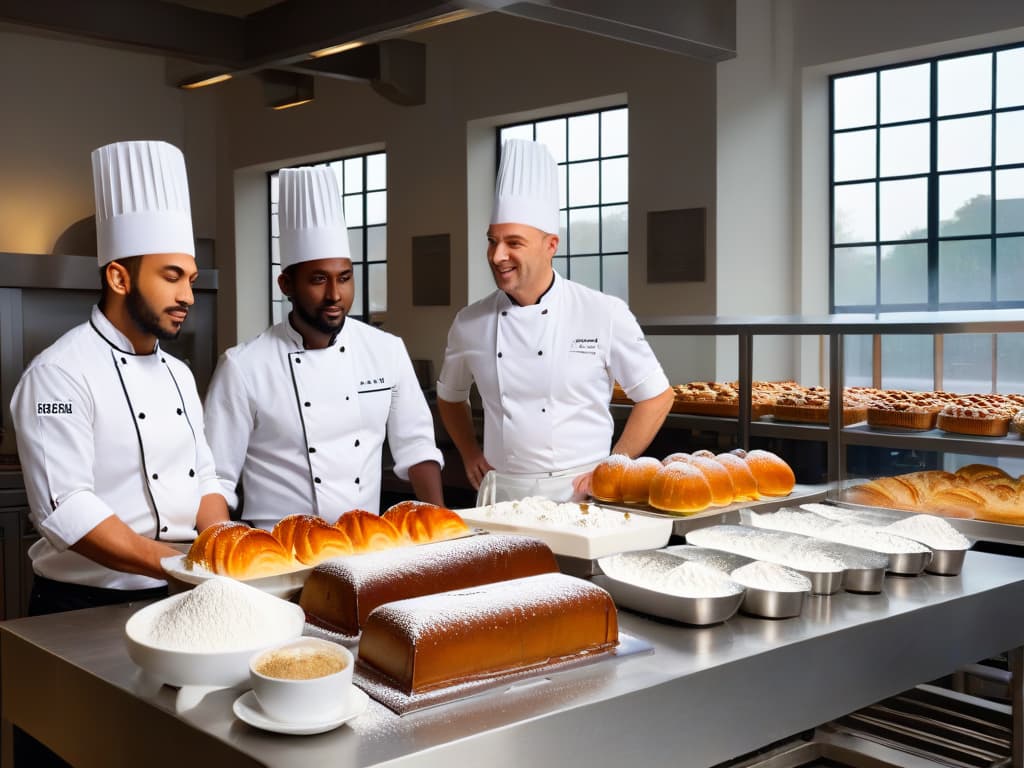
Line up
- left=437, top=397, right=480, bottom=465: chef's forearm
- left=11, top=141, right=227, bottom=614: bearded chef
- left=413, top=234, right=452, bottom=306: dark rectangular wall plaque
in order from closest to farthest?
left=11, top=141, right=227, bottom=614: bearded chef < left=437, top=397, right=480, bottom=465: chef's forearm < left=413, top=234, right=452, bottom=306: dark rectangular wall plaque

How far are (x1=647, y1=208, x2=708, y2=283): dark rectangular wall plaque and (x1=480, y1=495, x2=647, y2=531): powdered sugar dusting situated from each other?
4428 mm

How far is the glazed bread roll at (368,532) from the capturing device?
1484 millimetres

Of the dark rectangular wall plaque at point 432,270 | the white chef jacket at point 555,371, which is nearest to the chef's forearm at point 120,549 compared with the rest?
the white chef jacket at point 555,371

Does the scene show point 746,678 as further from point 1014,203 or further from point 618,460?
point 1014,203

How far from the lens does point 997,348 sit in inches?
95.0

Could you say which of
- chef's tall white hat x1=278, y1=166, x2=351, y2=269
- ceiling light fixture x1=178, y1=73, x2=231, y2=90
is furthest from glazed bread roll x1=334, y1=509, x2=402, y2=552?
ceiling light fixture x1=178, y1=73, x2=231, y2=90

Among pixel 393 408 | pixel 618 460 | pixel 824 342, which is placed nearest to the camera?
pixel 618 460

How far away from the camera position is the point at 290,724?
964 mm

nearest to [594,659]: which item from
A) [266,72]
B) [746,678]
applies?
[746,678]

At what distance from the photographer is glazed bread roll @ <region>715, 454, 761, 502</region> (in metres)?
1.89

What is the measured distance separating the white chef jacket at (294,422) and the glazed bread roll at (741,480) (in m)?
0.85

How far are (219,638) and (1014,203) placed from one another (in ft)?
17.9

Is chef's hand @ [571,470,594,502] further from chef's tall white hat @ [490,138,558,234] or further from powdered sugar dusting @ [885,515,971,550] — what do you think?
chef's tall white hat @ [490,138,558,234]

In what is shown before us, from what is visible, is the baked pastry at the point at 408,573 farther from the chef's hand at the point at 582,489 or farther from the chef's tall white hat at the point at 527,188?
the chef's tall white hat at the point at 527,188
